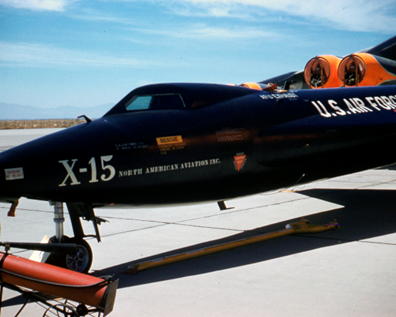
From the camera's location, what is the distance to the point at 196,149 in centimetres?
584

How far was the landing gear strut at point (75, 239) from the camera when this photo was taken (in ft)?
16.9

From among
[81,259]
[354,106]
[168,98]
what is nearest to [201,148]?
[168,98]

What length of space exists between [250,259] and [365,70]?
8616 mm

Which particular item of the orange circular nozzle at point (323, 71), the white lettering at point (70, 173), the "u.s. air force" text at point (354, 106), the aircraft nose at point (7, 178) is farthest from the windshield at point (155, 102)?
the orange circular nozzle at point (323, 71)

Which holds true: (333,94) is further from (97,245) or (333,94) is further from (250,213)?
(97,245)

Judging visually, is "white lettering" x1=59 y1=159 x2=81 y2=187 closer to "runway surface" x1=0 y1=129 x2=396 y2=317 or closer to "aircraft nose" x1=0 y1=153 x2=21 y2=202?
"aircraft nose" x1=0 y1=153 x2=21 y2=202

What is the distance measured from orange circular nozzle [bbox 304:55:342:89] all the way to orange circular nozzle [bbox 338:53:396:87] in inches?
37.3

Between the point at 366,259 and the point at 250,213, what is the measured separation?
3.42 meters

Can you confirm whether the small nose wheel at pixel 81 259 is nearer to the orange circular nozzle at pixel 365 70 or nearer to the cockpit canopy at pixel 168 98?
the cockpit canopy at pixel 168 98

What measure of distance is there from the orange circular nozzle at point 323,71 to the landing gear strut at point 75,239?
35.0 feet

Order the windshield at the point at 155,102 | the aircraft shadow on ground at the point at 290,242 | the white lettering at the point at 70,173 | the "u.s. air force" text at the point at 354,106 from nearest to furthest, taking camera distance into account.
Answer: the white lettering at the point at 70,173 < the aircraft shadow on ground at the point at 290,242 < the windshield at the point at 155,102 < the "u.s. air force" text at the point at 354,106

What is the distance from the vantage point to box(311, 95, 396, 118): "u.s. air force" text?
7.50m

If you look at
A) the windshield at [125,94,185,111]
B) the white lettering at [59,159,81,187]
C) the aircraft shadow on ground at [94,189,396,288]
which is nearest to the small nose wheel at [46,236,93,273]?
the aircraft shadow on ground at [94,189,396,288]

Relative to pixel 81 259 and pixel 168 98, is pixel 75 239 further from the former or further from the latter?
pixel 168 98
